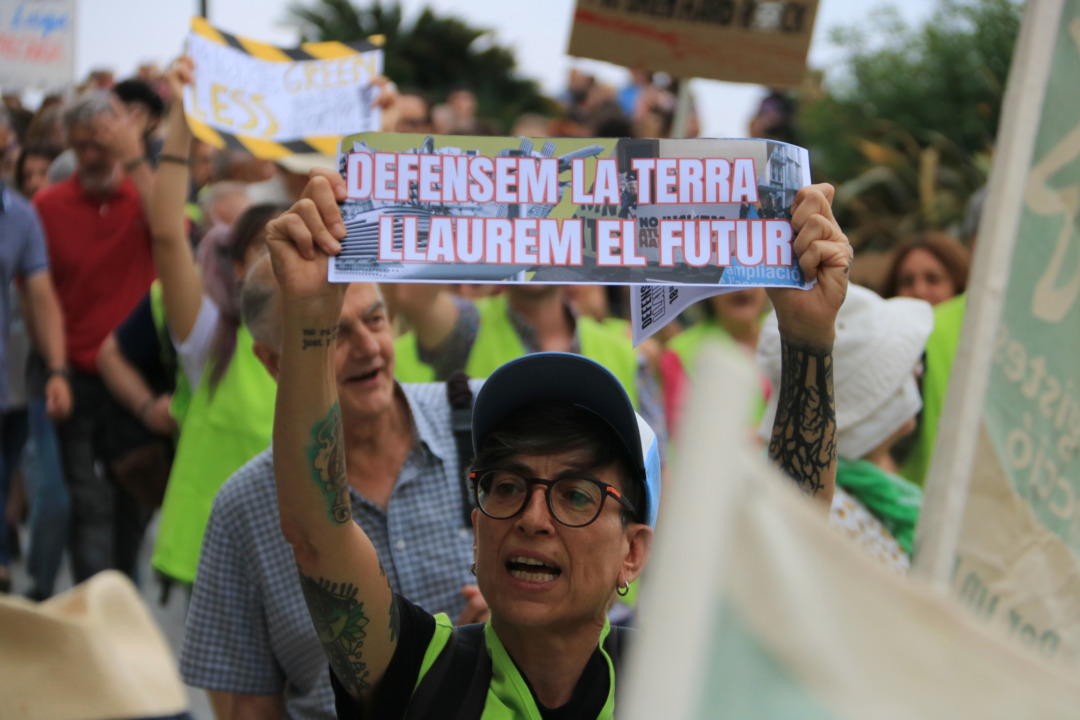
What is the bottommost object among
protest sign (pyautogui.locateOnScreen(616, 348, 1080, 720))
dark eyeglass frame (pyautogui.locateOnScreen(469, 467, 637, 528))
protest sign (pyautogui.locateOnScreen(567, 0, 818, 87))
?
dark eyeglass frame (pyautogui.locateOnScreen(469, 467, 637, 528))

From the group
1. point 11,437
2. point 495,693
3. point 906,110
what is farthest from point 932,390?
point 906,110

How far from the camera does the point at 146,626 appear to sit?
161cm

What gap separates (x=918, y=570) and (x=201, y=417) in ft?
7.93

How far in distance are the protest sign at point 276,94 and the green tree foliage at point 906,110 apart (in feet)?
41.8

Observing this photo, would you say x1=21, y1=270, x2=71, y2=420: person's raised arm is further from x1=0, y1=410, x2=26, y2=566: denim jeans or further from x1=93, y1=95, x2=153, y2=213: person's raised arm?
x1=93, y1=95, x2=153, y2=213: person's raised arm

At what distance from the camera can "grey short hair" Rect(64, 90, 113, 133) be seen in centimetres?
534

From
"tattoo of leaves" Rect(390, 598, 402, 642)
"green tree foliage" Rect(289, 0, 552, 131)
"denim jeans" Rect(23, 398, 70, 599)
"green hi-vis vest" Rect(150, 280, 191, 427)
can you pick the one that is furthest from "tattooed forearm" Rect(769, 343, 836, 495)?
"green tree foliage" Rect(289, 0, 552, 131)

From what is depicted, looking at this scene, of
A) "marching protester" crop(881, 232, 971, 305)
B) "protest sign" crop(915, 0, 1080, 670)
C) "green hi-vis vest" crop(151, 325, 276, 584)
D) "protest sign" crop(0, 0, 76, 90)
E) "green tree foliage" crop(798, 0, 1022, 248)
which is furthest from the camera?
"green tree foliage" crop(798, 0, 1022, 248)

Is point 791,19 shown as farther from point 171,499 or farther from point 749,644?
point 749,644

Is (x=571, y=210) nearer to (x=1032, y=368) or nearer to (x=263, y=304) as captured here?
(x=1032, y=368)

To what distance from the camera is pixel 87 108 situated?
5352 mm

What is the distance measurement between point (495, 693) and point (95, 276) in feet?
14.4

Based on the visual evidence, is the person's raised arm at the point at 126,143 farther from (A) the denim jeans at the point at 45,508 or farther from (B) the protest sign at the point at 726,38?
(B) the protest sign at the point at 726,38

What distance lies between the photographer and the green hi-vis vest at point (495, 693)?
2006 millimetres
